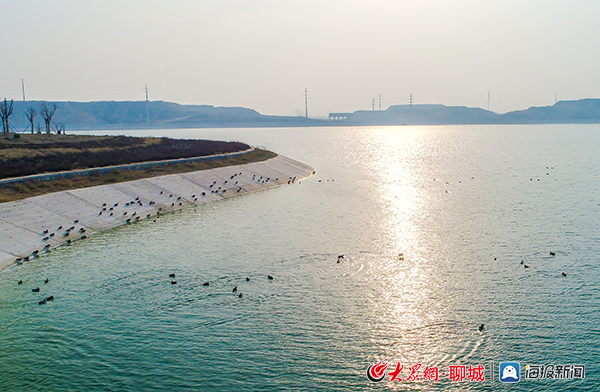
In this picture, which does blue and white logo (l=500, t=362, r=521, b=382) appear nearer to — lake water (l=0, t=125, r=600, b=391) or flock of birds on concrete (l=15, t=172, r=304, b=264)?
lake water (l=0, t=125, r=600, b=391)

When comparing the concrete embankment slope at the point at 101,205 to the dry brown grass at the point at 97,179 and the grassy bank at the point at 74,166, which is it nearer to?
the dry brown grass at the point at 97,179

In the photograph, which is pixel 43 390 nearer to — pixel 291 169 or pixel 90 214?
pixel 90 214

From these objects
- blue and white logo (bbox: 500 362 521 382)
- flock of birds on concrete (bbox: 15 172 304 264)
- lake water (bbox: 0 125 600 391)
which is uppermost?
flock of birds on concrete (bbox: 15 172 304 264)

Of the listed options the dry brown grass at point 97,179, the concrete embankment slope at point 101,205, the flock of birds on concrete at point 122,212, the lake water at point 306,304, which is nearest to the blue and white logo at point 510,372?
the lake water at point 306,304

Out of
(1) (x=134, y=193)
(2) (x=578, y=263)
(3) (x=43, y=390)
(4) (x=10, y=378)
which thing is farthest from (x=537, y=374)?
(1) (x=134, y=193)

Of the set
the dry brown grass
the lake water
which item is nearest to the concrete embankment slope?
the dry brown grass

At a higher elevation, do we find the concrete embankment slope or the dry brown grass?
the dry brown grass
